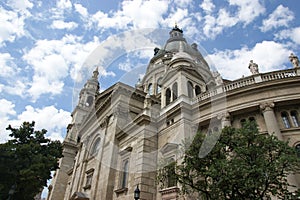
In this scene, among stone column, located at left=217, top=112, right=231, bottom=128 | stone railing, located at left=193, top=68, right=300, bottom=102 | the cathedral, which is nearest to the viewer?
the cathedral

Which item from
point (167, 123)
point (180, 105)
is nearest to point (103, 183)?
point (167, 123)

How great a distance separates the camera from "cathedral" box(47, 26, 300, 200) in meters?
15.4

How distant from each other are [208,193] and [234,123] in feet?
28.7

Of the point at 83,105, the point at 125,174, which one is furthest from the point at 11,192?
the point at 83,105

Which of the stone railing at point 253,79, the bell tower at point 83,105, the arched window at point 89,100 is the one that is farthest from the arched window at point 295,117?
the arched window at point 89,100

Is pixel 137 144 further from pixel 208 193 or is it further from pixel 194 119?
pixel 208 193

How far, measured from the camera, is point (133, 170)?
18969 millimetres

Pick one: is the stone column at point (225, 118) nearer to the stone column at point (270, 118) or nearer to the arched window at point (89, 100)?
the stone column at point (270, 118)

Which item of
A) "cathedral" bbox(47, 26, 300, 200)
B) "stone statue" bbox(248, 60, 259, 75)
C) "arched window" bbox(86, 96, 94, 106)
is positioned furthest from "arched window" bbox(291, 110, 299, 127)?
"arched window" bbox(86, 96, 94, 106)

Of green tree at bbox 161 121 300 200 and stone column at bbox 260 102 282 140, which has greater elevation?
stone column at bbox 260 102 282 140

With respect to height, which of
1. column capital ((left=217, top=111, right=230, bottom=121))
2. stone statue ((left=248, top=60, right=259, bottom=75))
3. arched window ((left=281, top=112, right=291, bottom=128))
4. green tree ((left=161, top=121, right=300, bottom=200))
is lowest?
green tree ((left=161, top=121, right=300, bottom=200))

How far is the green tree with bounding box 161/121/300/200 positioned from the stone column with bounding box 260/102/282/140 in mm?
5229

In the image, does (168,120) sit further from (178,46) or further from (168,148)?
(178,46)

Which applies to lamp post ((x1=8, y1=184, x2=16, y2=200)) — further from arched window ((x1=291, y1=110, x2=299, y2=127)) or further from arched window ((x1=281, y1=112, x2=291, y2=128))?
arched window ((x1=291, y1=110, x2=299, y2=127))
